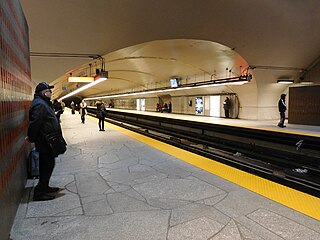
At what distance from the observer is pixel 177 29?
898 centimetres

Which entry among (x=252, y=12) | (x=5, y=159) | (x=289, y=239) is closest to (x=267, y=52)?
(x=252, y=12)

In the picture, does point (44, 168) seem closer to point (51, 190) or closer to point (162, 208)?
point (51, 190)

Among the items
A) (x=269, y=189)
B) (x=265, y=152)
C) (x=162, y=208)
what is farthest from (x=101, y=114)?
(x=269, y=189)

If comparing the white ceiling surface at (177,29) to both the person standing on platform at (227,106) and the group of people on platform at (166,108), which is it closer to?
the person standing on platform at (227,106)

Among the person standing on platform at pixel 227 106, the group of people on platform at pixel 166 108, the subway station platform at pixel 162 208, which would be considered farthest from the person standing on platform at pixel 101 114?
the group of people on platform at pixel 166 108

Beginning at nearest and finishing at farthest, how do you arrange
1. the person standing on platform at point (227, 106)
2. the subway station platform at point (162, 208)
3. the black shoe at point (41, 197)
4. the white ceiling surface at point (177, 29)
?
the subway station platform at point (162, 208), the black shoe at point (41, 197), the white ceiling surface at point (177, 29), the person standing on platform at point (227, 106)

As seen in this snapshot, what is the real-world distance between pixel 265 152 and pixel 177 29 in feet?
18.3

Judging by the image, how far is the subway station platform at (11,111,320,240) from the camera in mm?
2488

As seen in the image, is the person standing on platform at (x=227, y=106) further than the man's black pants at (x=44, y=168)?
Yes

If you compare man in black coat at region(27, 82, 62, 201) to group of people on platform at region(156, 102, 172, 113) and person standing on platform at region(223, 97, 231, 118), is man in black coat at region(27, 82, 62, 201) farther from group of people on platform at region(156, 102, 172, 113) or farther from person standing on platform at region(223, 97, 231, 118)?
group of people on platform at region(156, 102, 172, 113)

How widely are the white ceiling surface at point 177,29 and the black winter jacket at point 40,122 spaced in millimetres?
4649

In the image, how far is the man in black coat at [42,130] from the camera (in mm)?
3176

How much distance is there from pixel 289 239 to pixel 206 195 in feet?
4.16

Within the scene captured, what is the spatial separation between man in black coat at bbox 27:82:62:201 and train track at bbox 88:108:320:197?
402cm
